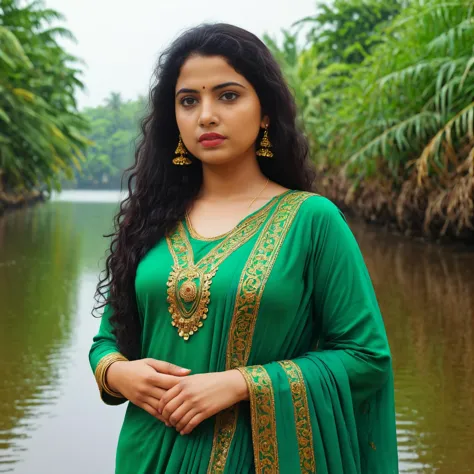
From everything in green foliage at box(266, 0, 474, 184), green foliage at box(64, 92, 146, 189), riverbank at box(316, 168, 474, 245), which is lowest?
green foliage at box(64, 92, 146, 189)

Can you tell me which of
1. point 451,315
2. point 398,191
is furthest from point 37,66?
point 451,315

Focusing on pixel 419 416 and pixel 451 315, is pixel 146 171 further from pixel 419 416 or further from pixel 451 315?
pixel 451 315

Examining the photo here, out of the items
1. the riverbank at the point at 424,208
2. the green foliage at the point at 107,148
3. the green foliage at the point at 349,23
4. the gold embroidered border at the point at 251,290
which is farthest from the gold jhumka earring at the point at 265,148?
the green foliage at the point at 107,148

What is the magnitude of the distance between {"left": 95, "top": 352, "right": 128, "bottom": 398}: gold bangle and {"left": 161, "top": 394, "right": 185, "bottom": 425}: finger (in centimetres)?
21

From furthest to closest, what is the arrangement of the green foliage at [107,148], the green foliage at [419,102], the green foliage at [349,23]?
the green foliage at [107,148] → the green foliage at [349,23] → the green foliage at [419,102]

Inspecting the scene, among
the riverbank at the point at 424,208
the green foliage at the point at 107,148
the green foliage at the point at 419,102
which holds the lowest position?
the green foliage at the point at 107,148

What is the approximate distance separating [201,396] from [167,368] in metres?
0.11

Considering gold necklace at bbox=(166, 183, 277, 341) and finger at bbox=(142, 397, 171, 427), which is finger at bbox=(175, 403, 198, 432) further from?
gold necklace at bbox=(166, 183, 277, 341)

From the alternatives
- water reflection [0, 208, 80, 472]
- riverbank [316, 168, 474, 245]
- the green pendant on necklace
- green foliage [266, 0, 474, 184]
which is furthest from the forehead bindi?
green foliage [266, 0, 474, 184]

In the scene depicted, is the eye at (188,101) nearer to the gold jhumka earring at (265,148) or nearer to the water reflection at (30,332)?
the gold jhumka earring at (265,148)

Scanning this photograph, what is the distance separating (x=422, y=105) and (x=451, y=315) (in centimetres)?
697

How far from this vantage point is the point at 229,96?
1.71m

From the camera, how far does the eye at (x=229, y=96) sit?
5.59ft

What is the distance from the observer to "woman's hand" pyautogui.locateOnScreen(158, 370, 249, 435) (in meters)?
1.54
